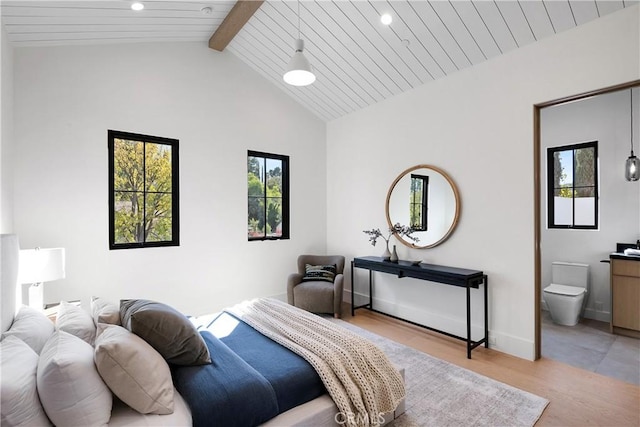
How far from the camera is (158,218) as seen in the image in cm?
381

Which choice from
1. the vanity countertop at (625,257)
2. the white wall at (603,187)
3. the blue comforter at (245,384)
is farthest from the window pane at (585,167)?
the blue comforter at (245,384)

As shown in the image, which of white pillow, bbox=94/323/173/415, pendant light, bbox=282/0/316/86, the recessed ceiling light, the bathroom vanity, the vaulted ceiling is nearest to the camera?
white pillow, bbox=94/323/173/415

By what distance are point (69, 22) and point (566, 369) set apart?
5127mm

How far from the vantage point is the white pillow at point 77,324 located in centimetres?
172

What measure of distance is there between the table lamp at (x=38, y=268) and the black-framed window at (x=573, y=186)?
5442 mm

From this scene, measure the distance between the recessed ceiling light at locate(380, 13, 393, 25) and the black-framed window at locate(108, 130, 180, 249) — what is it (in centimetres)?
Answer: 255

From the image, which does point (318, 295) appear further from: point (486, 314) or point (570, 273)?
point (570, 273)

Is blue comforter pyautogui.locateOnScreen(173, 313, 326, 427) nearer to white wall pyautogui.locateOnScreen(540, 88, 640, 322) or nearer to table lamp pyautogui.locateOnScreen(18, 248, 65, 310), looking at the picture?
table lamp pyautogui.locateOnScreen(18, 248, 65, 310)

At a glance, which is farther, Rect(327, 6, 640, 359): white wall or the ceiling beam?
the ceiling beam

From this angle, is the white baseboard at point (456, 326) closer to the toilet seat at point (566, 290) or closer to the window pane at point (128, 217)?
the toilet seat at point (566, 290)

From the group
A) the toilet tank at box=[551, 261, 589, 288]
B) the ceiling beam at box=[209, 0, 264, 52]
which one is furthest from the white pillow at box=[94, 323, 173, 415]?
the toilet tank at box=[551, 261, 589, 288]

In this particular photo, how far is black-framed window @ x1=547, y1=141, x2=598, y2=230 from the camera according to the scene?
13.4ft

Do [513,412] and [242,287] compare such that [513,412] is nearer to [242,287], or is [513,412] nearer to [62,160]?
[242,287]

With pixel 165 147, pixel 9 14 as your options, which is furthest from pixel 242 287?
pixel 9 14
